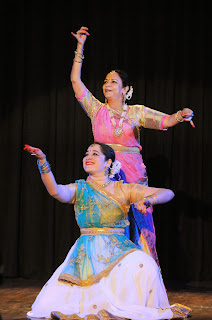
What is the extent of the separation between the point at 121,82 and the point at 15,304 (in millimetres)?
1666

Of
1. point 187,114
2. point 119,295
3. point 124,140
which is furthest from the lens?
point 124,140

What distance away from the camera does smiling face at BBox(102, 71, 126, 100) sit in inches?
162

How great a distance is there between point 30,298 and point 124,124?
1.36 m

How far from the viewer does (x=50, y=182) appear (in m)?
3.38

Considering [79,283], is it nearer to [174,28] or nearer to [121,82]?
[121,82]

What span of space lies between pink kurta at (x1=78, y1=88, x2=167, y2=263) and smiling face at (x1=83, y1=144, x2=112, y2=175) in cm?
40

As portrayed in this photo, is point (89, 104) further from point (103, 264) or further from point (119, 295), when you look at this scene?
point (119, 295)

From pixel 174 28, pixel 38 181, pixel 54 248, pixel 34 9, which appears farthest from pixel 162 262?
pixel 34 9

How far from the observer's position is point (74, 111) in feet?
17.5

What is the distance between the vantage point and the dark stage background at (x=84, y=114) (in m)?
5.14

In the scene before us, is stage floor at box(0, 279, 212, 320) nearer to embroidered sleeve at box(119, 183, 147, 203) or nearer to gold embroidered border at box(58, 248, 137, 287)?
gold embroidered border at box(58, 248, 137, 287)

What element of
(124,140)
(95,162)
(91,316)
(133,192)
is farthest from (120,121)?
(91,316)

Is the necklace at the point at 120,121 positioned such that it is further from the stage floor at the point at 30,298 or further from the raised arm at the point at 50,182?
the stage floor at the point at 30,298

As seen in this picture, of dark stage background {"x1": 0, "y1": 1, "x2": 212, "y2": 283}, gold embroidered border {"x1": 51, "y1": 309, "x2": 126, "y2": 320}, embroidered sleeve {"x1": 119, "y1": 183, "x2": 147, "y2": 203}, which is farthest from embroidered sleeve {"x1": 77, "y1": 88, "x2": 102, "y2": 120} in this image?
gold embroidered border {"x1": 51, "y1": 309, "x2": 126, "y2": 320}
